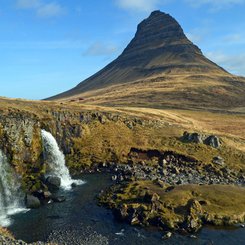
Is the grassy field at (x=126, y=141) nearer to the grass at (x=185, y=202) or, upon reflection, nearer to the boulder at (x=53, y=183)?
the boulder at (x=53, y=183)

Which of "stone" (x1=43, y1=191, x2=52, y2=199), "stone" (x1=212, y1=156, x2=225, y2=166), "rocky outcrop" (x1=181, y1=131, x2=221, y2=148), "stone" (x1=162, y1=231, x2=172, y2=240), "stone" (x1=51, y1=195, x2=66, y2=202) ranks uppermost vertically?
"rocky outcrop" (x1=181, y1=131, x2=221, y2=148)

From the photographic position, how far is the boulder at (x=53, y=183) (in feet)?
232

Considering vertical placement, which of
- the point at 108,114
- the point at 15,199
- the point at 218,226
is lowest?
the point at 218,226

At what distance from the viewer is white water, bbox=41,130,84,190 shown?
7794cm

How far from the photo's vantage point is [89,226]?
5450 cm

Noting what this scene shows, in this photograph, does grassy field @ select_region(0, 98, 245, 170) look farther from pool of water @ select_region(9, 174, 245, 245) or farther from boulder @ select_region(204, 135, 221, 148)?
pool of water @ select_region(9, 174, 245, 245)

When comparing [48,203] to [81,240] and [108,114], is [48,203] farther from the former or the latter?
[108,114]

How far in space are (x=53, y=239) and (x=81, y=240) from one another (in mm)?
3785

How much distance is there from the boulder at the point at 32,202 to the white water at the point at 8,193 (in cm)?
112

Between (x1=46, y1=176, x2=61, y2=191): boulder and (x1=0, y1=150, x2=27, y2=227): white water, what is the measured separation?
5672mm

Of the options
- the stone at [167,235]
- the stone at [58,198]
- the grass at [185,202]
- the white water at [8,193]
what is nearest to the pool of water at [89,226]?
the stone at [167,235]

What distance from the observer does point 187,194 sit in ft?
204

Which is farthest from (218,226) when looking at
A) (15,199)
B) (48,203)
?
(15,199)

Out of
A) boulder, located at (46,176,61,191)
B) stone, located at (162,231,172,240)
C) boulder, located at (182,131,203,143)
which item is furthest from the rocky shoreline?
boulder, located at (46,176,61,191)
